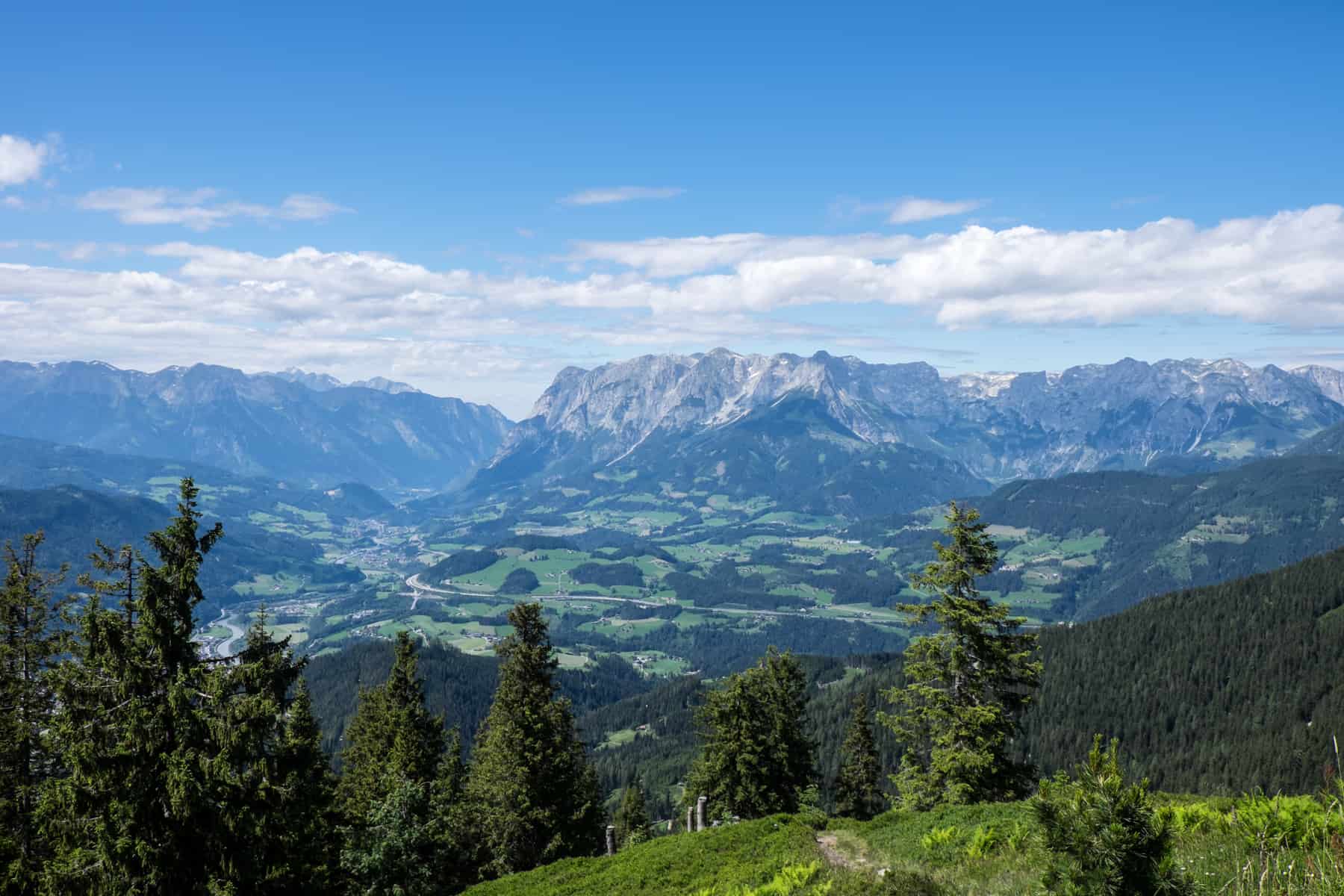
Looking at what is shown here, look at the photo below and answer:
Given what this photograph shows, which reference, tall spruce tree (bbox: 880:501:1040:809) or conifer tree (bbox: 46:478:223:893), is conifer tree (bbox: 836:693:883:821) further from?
conifer tree (bbox: 46:478:223:893)

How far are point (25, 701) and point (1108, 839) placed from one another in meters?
35.2

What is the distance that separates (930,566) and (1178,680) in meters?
195

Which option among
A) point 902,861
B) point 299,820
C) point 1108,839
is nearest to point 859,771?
point 902,861

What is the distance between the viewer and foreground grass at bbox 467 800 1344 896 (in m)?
9.94

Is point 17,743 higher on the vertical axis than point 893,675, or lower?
higher

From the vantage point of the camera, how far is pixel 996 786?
3244 cm

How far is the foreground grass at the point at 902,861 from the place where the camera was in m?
9.94

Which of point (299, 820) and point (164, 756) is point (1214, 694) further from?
point (164, 756)

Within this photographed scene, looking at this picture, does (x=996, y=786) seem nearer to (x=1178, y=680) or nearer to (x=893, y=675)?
(x=893, y=675)

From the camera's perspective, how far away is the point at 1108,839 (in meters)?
9.80

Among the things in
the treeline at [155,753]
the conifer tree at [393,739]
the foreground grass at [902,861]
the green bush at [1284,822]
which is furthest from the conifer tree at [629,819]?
the green bush at [1284,822]

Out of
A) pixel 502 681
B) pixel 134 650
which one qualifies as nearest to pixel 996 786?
pixel 502 681

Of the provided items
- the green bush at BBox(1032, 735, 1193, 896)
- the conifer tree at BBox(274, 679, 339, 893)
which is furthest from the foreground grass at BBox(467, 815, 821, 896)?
the green bush at BBox(1032, 735, 1193, 896)

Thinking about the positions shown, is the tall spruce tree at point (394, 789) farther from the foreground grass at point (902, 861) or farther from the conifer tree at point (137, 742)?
the conifer tree at point (137, 742)
